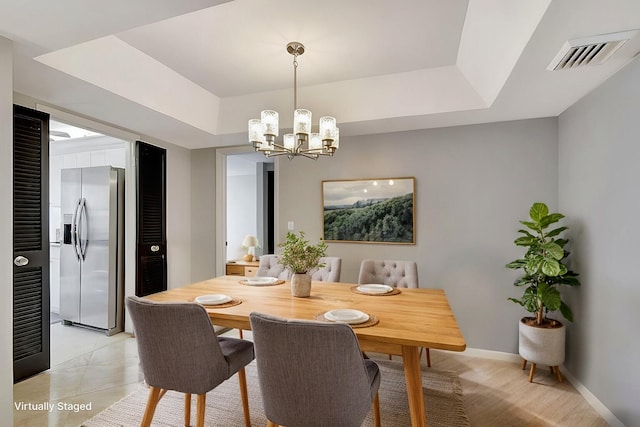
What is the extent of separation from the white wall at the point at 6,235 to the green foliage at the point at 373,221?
263 centimetres

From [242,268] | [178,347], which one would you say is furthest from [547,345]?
[242,268]

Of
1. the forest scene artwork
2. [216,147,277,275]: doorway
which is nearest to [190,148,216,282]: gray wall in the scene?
[216,147,277,275]: doorway

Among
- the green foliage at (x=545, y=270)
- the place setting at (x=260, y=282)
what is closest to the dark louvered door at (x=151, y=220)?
the place setting at (x=260, y=282)

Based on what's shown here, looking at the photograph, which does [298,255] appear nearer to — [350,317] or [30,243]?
[350,317]

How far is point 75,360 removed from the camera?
119 inches

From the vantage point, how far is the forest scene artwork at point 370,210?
345 cm

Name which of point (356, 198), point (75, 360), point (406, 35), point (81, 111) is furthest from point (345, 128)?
point (75, 360)

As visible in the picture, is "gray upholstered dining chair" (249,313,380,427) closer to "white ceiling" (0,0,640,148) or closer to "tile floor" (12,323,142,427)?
"white ceiling" (0,0,640,148)

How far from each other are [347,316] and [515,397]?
1.69 metres

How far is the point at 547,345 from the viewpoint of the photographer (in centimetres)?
257

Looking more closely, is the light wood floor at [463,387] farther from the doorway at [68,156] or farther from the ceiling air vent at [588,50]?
the ceiling air vent at [588,50]

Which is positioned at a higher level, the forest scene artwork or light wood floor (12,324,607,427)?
the forest scene artwork

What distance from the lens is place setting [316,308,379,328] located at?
64.1 inches

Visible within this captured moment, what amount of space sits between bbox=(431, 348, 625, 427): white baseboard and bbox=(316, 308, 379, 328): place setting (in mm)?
1758
